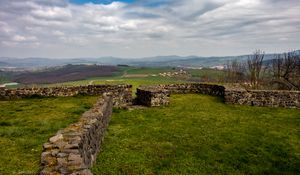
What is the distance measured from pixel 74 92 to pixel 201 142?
15.2 m

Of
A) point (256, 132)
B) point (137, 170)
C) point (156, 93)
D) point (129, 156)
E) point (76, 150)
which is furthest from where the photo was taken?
A: point (156, 93)

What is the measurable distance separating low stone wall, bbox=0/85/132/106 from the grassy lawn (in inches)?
158

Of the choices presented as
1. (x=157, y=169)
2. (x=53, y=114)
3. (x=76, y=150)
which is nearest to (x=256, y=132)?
(x=157, y=169)

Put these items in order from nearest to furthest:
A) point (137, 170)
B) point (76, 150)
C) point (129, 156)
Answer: point (76, 150) < point (137, 170) < point (129, 156)

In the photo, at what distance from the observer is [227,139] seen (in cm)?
1458

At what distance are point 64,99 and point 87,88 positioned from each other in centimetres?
240

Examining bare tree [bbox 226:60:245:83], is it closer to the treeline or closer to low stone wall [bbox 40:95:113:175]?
the treeline

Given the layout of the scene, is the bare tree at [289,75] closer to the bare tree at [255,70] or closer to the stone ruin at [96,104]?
the bare tree at [255,70]

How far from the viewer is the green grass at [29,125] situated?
10.5m

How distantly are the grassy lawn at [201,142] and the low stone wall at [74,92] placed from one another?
13.1ft

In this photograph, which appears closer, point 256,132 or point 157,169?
point 157,169

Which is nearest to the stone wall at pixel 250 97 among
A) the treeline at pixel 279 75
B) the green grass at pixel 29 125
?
the green grass at pixel 29 125

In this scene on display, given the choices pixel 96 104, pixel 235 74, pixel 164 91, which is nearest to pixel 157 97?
pixel 164 91

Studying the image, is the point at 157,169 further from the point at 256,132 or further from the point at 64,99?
the point at 64,99
